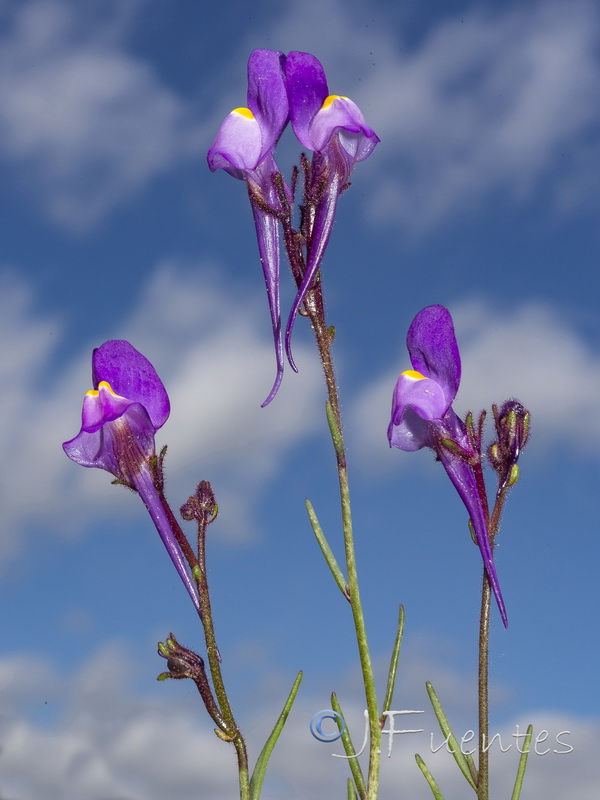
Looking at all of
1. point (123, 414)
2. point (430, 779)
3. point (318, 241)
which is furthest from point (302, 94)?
point (430, 779)

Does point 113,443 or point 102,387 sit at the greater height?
point 102,387

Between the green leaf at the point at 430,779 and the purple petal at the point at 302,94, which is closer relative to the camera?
the purple petal at the point at 302,94

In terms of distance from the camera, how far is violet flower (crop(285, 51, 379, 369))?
2629 mm

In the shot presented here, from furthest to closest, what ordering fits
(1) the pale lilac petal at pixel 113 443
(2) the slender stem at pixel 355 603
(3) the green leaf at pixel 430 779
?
1. (3) the green leaf at pixel 430 779
2. (1) the pale lilac petal at pixel 113 443
3. (2) the slender stem at pixel 355 603

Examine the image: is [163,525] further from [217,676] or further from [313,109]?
[313,109]

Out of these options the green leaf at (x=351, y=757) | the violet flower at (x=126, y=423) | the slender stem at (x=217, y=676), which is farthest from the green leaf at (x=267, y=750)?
the violet flower at (x=126, y=423)

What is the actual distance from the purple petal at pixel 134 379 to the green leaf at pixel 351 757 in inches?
42.9

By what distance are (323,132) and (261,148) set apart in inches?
8.3

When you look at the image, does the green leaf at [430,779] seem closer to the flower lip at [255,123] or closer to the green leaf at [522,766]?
the green leaf at [522,766]

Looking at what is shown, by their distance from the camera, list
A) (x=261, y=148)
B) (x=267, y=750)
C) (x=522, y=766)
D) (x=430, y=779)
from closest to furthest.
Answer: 1. (x=267, y=750)
2. (x=261, y=148)
3. (x=430, y=779)
4. (x=522, y=766)

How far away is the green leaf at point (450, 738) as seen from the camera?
275cm

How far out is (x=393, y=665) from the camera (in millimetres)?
2746

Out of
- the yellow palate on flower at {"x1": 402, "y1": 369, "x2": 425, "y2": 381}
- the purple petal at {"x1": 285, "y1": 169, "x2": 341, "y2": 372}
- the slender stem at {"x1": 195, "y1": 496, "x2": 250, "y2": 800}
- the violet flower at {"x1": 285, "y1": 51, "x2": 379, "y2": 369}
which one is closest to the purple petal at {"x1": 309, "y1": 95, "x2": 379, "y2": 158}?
the violet flower at {"x1": 285, "y1": 51, "x2": 379, "y2": 369}

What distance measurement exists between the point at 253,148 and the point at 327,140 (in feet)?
0.79
